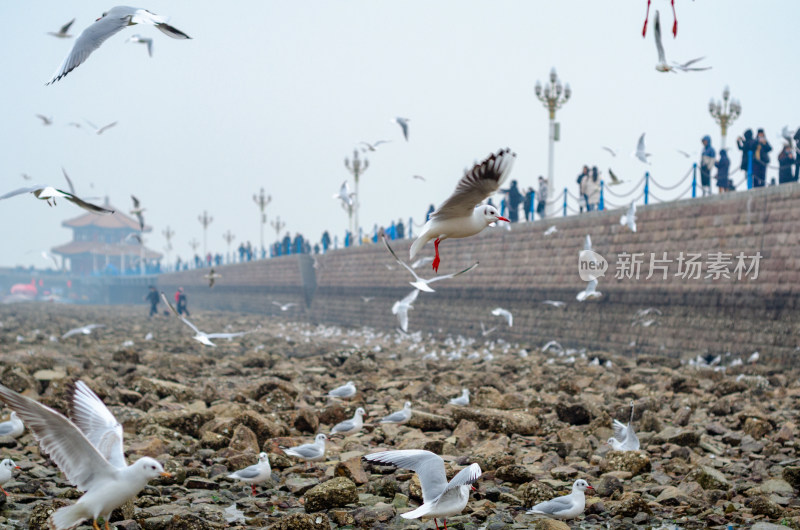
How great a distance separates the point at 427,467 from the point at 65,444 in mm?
1880

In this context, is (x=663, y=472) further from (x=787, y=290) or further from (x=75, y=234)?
(x=75, y=234)

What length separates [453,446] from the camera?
23.3ft

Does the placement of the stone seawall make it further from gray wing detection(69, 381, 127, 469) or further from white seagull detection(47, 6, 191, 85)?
gray wing detection(69, 381, 127, 469)

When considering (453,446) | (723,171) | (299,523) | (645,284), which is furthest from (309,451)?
(723,171)

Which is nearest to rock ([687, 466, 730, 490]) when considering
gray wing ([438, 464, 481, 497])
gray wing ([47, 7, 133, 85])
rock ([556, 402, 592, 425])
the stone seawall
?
rock ([556, 402, 592, 425])

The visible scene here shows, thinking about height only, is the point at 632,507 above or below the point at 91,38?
below

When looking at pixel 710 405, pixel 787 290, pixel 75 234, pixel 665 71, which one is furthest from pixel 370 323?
pixel 75 234

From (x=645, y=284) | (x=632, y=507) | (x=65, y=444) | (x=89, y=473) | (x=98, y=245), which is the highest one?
(x=98, y=245)

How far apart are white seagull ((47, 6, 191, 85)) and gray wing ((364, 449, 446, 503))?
261cm

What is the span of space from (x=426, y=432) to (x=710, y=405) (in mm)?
4196

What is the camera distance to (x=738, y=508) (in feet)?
18.2

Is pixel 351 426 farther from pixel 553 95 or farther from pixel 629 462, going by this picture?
pixel 553 95

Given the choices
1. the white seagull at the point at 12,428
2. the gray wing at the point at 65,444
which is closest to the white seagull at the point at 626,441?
the gray wing at the point at 65,444

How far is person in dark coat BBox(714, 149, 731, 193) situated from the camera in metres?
16.4
